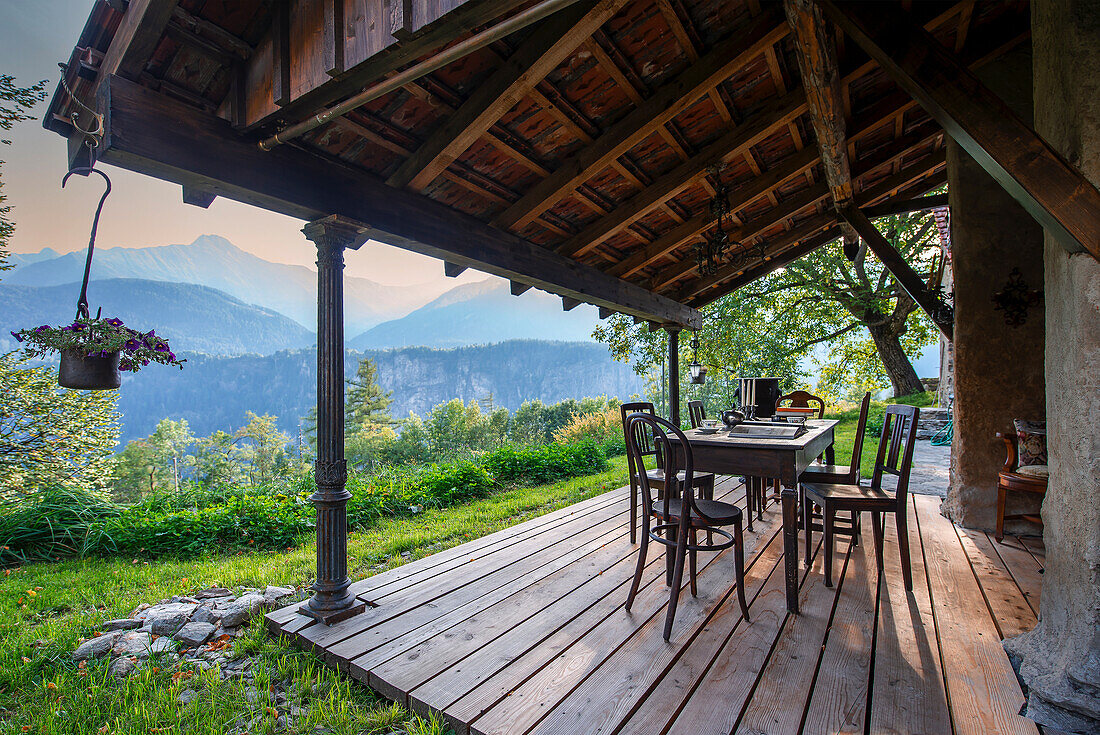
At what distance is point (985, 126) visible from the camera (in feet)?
6.11

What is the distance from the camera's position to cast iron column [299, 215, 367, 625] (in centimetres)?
244

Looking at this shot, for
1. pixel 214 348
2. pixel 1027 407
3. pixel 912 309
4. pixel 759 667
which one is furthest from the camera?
pixel 214 348

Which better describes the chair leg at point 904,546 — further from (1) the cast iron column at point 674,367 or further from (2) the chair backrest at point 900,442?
(1) the cast iron column at point 674,367

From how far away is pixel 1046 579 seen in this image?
1918mm

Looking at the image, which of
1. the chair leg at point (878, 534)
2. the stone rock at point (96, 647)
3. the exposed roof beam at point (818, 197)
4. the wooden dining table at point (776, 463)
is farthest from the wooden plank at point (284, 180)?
the exposed roof beam at point (818, 197)

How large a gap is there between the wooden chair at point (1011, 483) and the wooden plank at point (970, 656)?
1.74ft

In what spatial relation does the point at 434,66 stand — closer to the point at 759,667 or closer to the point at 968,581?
the point at 759,667

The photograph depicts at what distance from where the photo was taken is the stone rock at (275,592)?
2699 millimetres

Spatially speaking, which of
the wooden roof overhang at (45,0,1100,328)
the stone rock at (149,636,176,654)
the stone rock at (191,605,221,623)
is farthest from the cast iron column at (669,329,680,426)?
the stone rock at (149,636,176,654)

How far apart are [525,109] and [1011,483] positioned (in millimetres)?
3879

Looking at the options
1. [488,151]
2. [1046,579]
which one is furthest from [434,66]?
[1046,579]

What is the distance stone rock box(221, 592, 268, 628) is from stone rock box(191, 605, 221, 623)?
0.17ft

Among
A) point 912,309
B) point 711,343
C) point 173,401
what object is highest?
point 912,309

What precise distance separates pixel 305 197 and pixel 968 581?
4.00 metres
